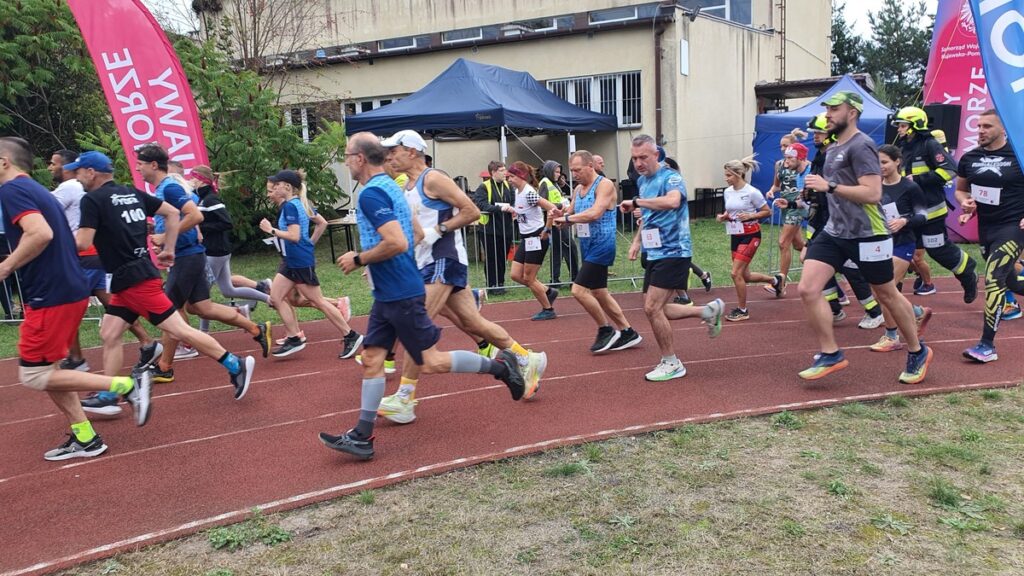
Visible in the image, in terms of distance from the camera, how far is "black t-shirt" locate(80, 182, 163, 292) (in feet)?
17.0

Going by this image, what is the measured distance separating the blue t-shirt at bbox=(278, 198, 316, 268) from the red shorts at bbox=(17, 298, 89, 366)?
2.65 meters

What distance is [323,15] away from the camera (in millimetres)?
25031

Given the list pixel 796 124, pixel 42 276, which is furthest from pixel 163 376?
pixel 796 124

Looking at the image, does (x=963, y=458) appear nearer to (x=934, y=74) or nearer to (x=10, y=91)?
(x=934, y=74)

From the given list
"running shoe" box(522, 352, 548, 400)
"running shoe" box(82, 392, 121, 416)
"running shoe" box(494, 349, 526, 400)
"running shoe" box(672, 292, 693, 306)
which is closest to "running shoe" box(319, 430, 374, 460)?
"running shoe" box(494, 349, 526, 400)

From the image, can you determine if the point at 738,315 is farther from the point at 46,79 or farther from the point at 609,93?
the point at 46,79

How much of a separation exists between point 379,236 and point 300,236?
3120 millimetres

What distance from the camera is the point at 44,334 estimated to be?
4570 mm

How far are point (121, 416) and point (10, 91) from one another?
12053 mm

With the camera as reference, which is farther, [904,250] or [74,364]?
[904,250]

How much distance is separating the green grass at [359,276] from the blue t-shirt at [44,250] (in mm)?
4499

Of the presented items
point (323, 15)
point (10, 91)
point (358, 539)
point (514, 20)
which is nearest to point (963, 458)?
point (358, 539)

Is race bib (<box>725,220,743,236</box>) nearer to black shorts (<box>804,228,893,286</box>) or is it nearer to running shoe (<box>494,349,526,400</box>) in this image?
black shorts (<box>804,228,893,286</box>)

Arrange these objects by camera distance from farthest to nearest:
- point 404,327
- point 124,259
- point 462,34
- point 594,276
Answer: point 462,34
point 594,276
point 124,259
point 404,327
